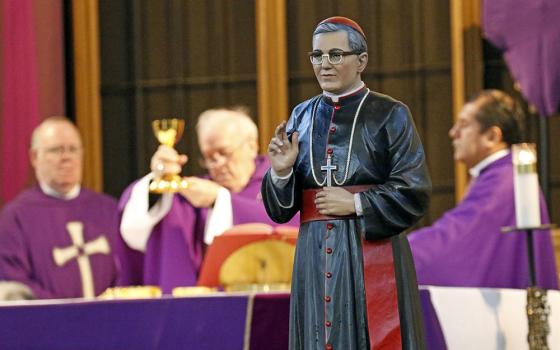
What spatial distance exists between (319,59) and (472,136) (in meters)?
3.43

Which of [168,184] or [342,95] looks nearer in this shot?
[342,95]

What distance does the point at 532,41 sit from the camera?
474 centimetres

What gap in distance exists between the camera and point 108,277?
→ 23.1 feet

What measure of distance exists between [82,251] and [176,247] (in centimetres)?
135

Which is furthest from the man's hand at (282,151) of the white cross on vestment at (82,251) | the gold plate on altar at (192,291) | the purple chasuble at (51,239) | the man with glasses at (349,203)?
the white cross on vestment at (82,251)

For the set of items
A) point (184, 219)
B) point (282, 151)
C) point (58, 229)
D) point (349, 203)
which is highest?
point (282, 151)

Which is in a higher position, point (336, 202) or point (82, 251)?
point (336, 202)

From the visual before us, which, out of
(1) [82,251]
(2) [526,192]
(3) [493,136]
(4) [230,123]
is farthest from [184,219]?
(2) [526,192]

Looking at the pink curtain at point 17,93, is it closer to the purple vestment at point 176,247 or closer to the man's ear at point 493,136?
the purple vestment at point 176,247

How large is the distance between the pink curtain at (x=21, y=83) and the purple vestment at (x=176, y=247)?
7.29 feet

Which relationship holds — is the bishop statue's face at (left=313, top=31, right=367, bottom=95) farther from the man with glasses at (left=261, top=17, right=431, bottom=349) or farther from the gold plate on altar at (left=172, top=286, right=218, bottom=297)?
the gold plate on altar at (left=172, top=286, right=218, bottom=297)

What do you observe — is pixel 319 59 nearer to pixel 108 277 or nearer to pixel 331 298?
pixel 331 298

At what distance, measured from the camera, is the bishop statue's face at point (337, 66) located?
9.80 ft

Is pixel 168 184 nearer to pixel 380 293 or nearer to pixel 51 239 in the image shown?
pixel 380 293
